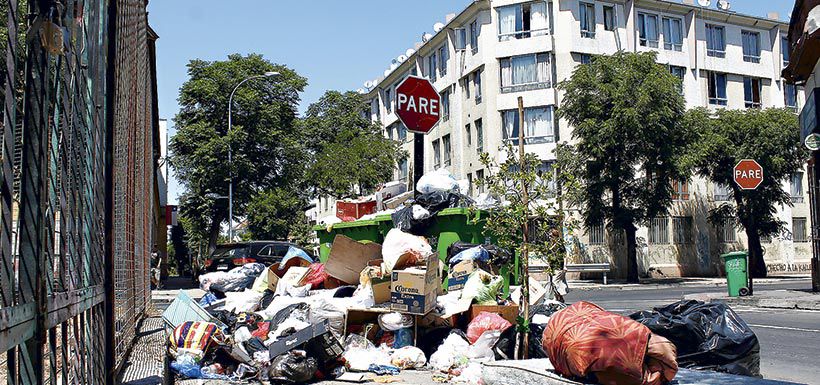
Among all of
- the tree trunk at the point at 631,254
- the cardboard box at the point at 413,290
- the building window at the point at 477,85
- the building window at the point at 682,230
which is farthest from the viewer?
the building window at the point at 477,85

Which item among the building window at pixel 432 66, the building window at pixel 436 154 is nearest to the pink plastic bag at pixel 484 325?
the building window at pixel 436 154

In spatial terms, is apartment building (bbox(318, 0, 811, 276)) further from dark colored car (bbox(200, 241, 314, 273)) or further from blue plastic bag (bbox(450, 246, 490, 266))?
blue plastic bag (bbox(450, 246, 490, 266))

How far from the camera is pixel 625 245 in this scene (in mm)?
38125

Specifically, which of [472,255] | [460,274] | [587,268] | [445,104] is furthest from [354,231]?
[445,104]

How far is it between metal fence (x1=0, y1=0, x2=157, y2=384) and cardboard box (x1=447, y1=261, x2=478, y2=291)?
426 centimetres

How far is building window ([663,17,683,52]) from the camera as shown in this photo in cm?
4241

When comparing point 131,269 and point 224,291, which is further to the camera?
point 224,291

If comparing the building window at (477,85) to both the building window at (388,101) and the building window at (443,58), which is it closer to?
the building window at (443,58)

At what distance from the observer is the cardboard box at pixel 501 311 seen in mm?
8633

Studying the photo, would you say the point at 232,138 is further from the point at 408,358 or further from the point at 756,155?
the point at 408,358

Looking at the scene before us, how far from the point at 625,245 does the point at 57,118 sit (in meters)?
37.3

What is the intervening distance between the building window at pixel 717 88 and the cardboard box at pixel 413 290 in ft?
129

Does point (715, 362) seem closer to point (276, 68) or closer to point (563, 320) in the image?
point (563, 320)

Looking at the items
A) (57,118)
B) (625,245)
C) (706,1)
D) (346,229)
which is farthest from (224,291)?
(706,1)
